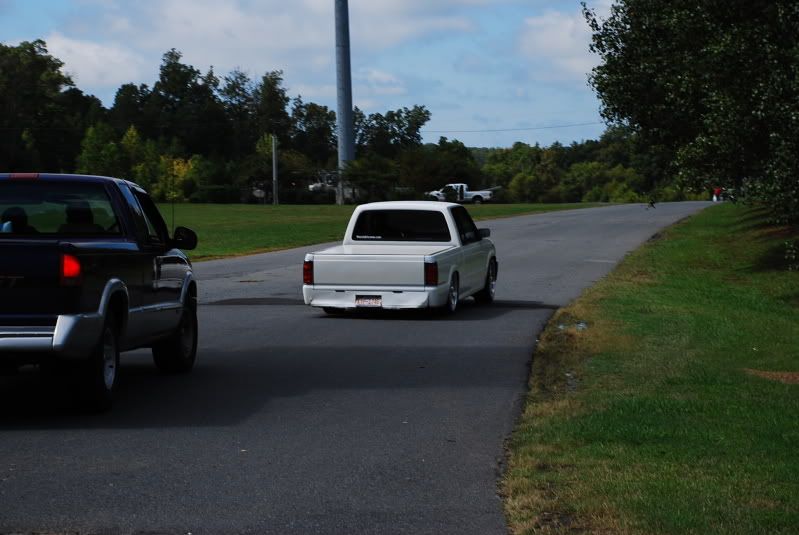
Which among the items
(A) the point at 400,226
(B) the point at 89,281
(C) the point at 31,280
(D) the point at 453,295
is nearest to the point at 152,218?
(B) the point at 89,281

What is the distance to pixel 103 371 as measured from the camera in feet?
30.5

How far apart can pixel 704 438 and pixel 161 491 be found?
3565mm

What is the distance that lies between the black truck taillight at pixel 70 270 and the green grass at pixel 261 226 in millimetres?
27868

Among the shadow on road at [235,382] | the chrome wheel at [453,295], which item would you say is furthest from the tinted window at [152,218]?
the chrome wheel at [453,295]

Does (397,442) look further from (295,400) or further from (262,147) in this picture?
(262,147)

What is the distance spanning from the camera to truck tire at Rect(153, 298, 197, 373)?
38.3 feet

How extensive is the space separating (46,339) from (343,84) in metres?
92.3

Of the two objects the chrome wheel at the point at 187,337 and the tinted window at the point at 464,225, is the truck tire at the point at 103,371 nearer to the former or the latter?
the chrome wheel at the point at 187,337

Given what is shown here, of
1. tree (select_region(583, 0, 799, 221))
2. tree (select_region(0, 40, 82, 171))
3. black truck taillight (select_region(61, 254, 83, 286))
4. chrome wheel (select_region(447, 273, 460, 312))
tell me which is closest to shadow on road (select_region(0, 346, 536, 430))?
black truck taillight (select_region(61, 254, 83, 286))

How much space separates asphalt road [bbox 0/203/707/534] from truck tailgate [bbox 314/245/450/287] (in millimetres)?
723

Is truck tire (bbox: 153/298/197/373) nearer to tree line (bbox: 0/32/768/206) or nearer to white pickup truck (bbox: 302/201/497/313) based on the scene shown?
white pickup truck (bbox: 302/201/497/313)

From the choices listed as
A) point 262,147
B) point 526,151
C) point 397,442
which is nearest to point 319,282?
point 397,442

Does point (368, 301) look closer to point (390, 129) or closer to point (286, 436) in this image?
point (286, 436)

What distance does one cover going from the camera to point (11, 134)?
11131 cm
